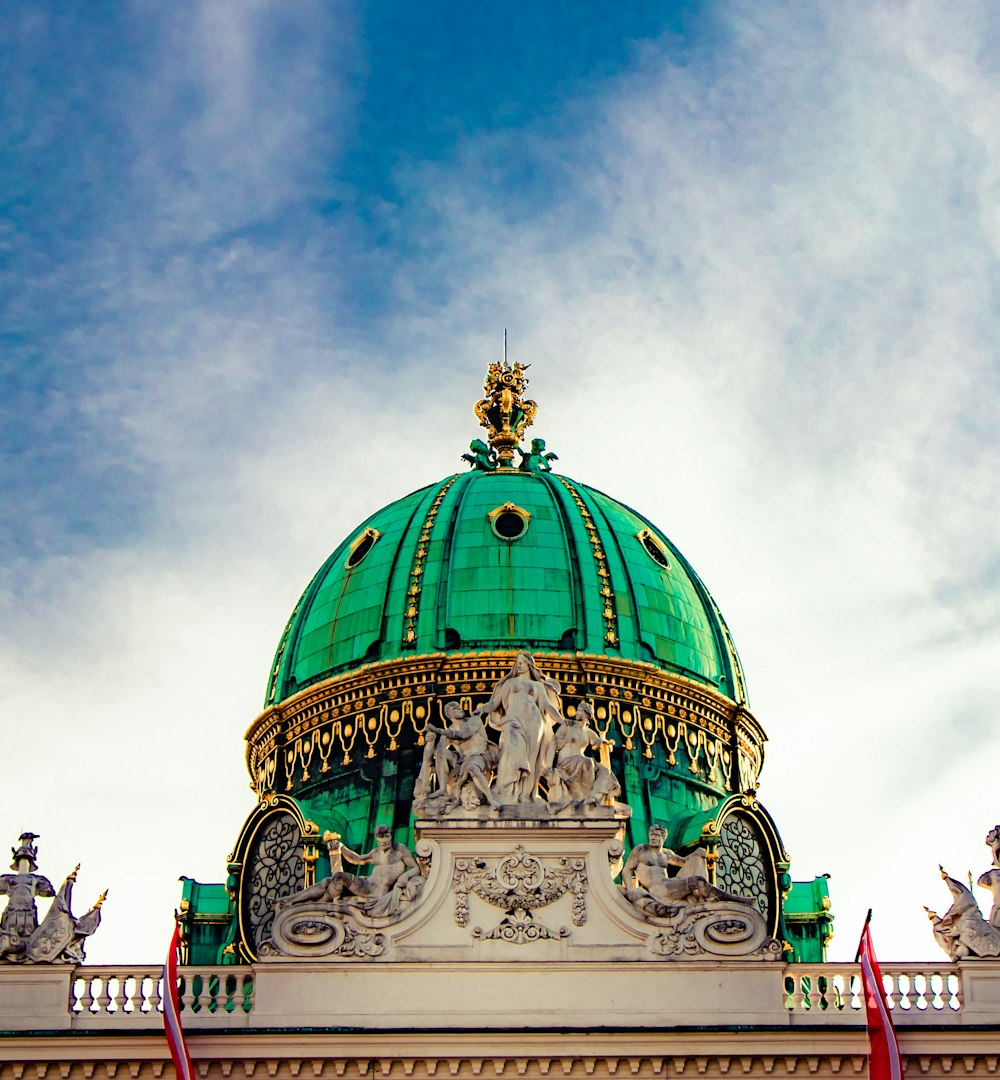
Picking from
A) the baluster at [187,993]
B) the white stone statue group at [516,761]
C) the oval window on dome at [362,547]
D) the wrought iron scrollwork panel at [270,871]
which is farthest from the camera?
the oval window on dome at [362,547]

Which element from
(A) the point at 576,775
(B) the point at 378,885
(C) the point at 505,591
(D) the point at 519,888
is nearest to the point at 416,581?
(C) the point at 505,591

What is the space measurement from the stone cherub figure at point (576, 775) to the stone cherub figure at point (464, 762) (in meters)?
0.87

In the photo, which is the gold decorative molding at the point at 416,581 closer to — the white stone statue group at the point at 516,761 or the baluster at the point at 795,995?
the white stone statue group at the point at 516,761

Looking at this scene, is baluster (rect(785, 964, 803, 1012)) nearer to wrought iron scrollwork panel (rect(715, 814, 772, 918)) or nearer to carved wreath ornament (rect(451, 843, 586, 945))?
carved wreath ornament (rect(451, 843, 586, 945))

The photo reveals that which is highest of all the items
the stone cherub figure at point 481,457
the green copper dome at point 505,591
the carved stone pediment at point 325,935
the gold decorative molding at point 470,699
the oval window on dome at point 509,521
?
the stone cherub figure at point 481,457

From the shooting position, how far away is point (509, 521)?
3941 cm

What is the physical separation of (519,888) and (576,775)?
1849 millimetres

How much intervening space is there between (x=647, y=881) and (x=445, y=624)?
28.7 feet

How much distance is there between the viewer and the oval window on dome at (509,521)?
128ft

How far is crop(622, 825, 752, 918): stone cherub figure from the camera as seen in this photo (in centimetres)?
2977

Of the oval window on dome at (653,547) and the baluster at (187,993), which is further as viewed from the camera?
the oval window on dome at (653,547)

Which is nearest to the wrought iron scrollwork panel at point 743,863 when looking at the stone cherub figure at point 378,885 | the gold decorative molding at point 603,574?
the gold decorative molding at point 603,574

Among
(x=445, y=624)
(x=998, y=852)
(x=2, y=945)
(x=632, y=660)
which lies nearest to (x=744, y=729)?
(x=632, y=660)

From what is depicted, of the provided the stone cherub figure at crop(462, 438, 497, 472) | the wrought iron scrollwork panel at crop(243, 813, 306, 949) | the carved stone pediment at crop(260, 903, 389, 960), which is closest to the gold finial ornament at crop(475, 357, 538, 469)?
the stone cherub figure at crop(462, 438, 497, 472)
